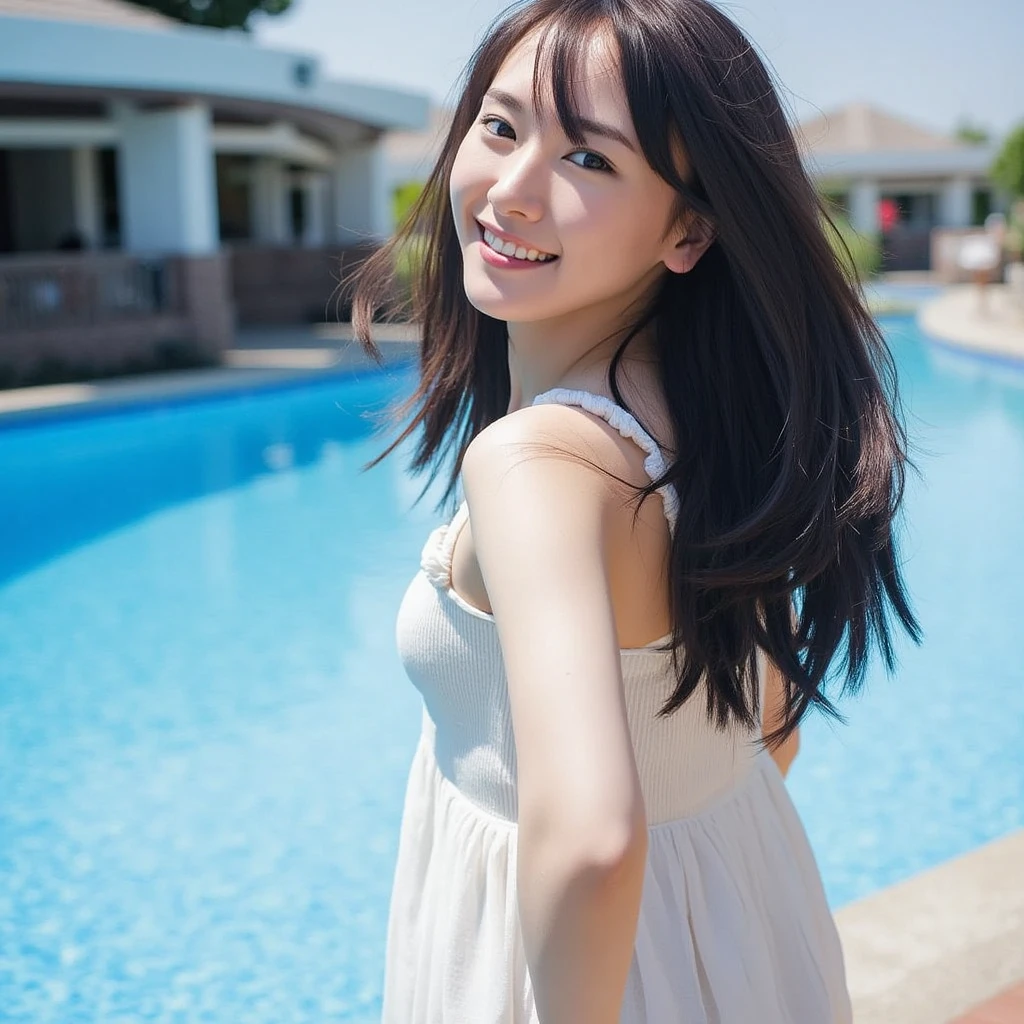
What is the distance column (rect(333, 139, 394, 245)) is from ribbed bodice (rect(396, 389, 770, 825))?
18.1 meters

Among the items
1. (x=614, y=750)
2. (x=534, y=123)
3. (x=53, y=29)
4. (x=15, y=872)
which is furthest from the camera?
(x=53, y=29)

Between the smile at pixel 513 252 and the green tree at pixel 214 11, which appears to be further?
the green tree at pixel 214 11

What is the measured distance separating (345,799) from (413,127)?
584 inches

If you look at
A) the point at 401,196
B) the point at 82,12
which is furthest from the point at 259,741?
the point at 401,196

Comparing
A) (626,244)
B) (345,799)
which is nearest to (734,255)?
(626,244)

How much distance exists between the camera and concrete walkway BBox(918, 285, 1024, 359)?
581 inches

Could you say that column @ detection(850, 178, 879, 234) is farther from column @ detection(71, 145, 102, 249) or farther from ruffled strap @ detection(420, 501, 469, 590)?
ruffled strap @ detection(420, 501, 469, 590)

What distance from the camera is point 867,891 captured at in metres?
4.07

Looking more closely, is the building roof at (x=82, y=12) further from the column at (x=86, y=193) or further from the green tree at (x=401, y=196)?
the green tree at (x=401, y=196)

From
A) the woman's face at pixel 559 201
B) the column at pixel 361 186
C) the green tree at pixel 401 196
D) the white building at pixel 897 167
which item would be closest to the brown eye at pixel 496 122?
the woman's face at pixel 559 201

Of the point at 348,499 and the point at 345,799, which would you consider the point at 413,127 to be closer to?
the point at 348,499

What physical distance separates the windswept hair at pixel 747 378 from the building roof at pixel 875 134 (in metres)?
32.2

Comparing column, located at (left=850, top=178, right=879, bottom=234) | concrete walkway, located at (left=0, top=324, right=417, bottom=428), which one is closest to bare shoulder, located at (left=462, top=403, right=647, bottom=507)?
concrete walkway, located at (left=0, top=324, right=417, bottom=428)

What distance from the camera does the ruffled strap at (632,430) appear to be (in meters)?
1.09
